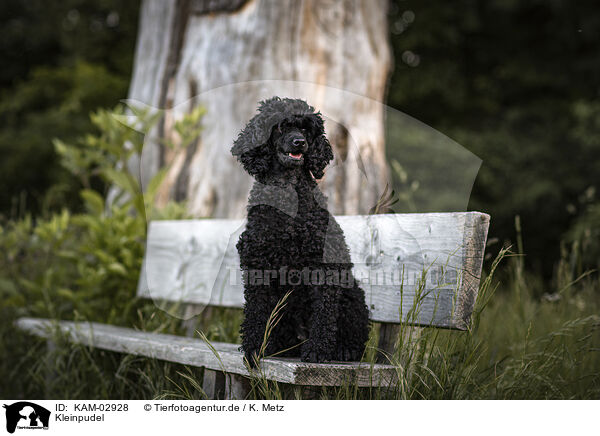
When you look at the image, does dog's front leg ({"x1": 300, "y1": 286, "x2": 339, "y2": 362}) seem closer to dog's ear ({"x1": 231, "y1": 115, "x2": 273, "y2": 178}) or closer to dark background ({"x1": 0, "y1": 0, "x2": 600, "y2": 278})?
dog's ear ({"x1": 231, "y1": 115, "x2": 273, "y2": 178})

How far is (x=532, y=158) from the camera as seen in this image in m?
8.41

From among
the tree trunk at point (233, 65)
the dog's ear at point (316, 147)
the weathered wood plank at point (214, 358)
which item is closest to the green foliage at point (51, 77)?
the tree trunk at point (233, 65)

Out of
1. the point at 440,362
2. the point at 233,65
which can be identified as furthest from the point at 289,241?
the point at 233,65

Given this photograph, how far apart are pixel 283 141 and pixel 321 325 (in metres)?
0.62

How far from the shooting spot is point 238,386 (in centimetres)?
222

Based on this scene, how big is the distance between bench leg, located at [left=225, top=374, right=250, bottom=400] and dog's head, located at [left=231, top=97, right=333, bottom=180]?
833 mm

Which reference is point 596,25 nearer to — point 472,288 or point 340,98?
point 340,98

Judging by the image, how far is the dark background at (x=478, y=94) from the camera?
324 inches

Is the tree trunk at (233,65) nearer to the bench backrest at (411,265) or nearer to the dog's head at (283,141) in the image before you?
the bench backrest at (411,265)

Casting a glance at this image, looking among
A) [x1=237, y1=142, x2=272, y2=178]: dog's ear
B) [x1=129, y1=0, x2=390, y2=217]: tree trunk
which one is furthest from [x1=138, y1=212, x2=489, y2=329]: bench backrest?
[x1=129, y1=0, x2=390, y2=217]: tree trunk
